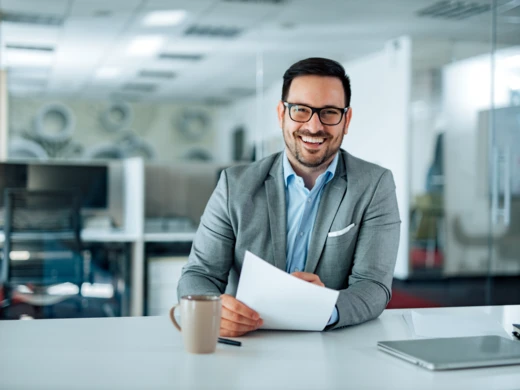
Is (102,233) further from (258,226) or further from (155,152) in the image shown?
(155,152)

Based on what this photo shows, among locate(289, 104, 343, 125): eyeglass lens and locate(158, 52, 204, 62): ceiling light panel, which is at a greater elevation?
locate(158, 52, 204, 62): ceiling light panel

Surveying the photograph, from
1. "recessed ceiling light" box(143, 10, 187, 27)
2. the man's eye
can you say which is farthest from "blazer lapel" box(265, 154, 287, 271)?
"recessed ceiling light" box(143, 10, 187, 27)

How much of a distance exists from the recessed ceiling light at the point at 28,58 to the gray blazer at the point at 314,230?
736 cm

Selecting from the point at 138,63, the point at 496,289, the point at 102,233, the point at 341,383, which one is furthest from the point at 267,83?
the point at 341,383

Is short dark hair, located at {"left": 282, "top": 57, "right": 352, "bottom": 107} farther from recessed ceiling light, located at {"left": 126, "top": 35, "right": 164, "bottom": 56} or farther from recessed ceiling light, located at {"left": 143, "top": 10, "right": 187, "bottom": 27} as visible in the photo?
recessed ceiling light, located at {"left": 126, "top": 35, "right": 164, "bottom": 56}

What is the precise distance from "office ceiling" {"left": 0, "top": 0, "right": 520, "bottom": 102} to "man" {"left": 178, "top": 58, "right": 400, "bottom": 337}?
9.82 ft

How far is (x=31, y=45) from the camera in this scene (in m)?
7.79

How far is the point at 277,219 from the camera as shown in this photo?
5.28 feet

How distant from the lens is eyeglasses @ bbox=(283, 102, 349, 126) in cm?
157

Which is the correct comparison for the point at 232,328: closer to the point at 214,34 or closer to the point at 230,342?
the point at 230,342

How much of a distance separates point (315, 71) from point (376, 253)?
0.47 m

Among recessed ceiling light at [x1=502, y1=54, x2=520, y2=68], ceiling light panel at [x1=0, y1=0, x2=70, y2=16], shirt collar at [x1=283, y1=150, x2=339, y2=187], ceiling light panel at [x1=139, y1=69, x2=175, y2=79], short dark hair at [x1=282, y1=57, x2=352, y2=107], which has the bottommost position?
shirt collar at [x1=283, y1=150, x2=339, y2=187]

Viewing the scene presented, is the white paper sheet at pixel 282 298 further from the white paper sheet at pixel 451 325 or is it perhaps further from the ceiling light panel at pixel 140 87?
the ceiling light panel at pixel 140 87

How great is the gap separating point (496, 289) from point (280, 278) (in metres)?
5.23
